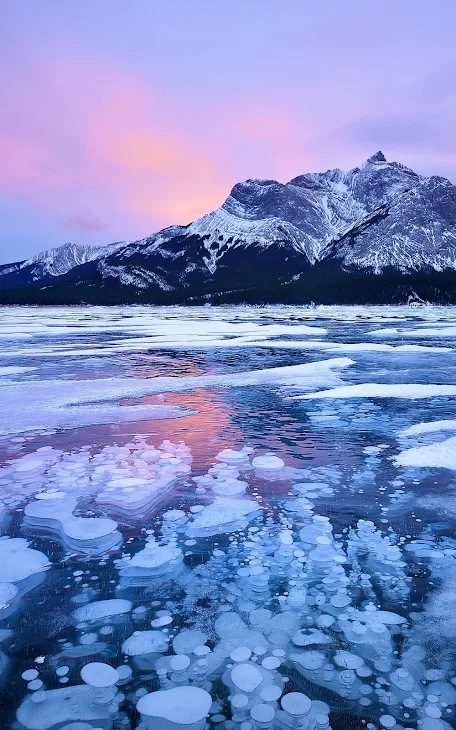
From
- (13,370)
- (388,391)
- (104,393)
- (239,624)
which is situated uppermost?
(13,370)

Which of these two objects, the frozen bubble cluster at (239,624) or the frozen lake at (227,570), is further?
the frozen lake at (227,570)

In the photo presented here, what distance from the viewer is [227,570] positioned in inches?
233

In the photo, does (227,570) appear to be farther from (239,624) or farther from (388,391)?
(388,391)

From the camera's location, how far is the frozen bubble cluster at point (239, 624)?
12.9 ft

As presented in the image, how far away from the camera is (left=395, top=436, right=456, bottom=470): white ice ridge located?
9455 mm

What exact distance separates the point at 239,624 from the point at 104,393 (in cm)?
1232

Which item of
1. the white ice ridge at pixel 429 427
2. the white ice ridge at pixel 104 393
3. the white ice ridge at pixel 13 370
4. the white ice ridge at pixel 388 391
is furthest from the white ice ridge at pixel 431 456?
the white ice ridge at pixel 13 370

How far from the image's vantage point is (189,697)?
4.07 metres

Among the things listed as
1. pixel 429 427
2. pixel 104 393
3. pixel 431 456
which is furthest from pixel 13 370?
pixel 431 456

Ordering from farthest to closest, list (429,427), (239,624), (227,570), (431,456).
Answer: (429,427) → (431,456) → (227,570) → (239,624)

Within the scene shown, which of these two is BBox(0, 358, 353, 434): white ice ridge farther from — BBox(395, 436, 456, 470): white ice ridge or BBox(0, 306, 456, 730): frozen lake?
BBox(395, 436, 456, 470): white ice ridge

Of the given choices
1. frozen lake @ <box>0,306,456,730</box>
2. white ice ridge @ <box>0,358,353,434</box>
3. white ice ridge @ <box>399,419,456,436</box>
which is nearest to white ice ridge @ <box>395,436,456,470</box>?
frozen lake @ <box>0,306,456,730</box>

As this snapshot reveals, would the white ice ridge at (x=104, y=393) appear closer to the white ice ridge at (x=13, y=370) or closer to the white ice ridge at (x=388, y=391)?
the white ice ridge at (x=388, y=391)

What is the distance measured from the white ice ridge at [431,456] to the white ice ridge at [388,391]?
18.3 ft
